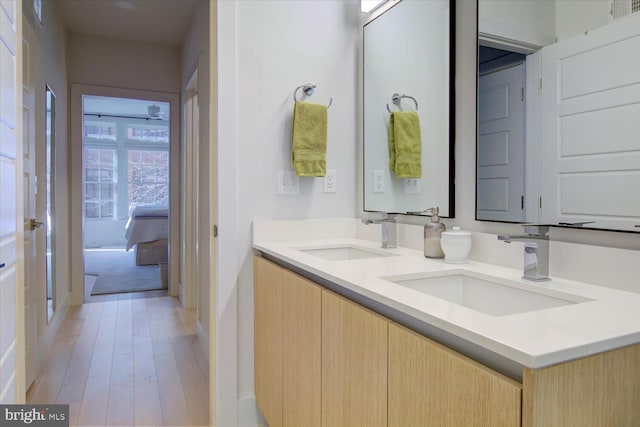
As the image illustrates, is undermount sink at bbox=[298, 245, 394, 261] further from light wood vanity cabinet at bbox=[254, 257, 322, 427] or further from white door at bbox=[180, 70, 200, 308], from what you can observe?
white door at bbox=[180, 70, 200, 308]

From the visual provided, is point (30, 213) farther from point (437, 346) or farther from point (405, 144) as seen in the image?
point (437, 346)

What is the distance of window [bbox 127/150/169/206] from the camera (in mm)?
7957

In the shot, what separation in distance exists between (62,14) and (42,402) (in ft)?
9.81

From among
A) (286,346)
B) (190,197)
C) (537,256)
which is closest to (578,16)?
(537,256)

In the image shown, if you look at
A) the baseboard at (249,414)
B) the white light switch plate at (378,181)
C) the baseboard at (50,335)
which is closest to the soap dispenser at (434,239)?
the white light switch plate at (378,181)

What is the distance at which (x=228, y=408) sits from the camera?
185cm

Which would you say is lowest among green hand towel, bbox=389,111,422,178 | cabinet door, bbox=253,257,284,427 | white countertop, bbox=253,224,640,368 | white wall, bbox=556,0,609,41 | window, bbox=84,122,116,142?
cabinet door, bbox=253,257,284,427

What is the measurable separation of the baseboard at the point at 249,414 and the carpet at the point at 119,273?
319 centimetres

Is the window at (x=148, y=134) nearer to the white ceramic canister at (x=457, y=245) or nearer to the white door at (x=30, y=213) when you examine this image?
the white door at (x=30, y=213)

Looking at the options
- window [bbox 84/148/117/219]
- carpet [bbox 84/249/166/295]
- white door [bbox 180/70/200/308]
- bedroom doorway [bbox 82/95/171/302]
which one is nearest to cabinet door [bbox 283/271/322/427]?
white door [bbox 180/70/200/308]

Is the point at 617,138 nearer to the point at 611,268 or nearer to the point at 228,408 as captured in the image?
the point at 611,268

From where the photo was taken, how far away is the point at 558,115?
1.14m

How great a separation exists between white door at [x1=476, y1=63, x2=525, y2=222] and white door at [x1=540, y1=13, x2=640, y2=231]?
0.28 feet

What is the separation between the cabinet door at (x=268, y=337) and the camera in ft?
5.17
